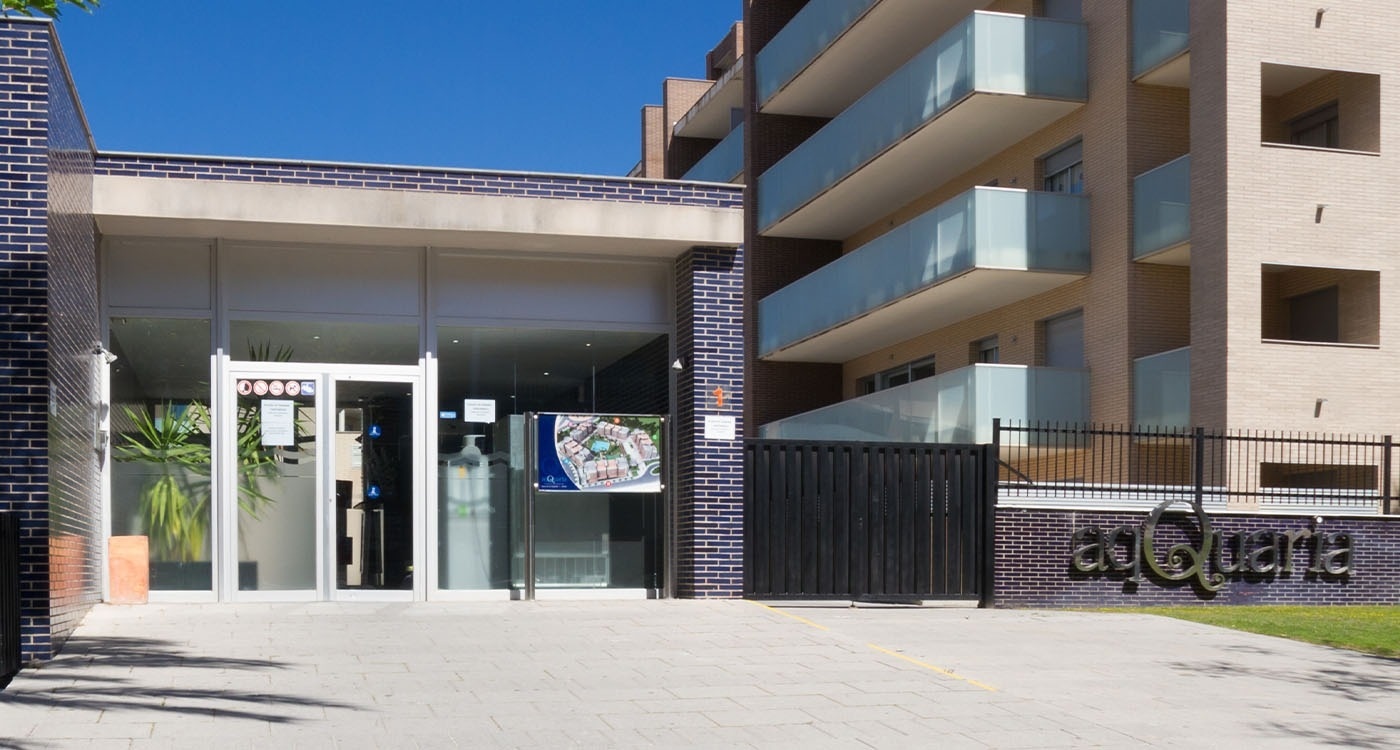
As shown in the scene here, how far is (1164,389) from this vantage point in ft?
74.5

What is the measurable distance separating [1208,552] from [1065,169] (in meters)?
9.89

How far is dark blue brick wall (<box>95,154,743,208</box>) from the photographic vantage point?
15.2 meters

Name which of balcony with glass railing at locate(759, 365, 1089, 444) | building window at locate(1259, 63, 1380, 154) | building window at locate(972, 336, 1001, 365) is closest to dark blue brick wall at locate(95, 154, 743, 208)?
balcony with glass railing at locate(759, 365, 1089, 444)

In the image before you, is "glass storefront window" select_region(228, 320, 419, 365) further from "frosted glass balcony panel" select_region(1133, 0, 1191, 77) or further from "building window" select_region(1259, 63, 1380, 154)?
"building window" select_region(1259, 63, 1380, 154)

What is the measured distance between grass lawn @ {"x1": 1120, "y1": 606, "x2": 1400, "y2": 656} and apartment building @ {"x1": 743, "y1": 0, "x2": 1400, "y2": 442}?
3859 mm

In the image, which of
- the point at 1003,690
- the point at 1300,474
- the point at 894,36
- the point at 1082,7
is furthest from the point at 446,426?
the point at 894,36

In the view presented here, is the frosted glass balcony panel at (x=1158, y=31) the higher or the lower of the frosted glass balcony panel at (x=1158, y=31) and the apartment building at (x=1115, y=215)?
the higher

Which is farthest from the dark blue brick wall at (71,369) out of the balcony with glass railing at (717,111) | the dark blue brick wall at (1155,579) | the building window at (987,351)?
the balcony with glass railing at (717,111)

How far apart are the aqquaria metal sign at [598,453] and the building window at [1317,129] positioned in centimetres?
1255

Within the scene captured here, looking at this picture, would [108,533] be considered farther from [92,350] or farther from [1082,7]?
[1082,7]

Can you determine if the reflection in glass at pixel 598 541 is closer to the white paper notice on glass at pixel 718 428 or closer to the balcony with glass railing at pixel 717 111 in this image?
the white paper notice on glass at pixel 718 428

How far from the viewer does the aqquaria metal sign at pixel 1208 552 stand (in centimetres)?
1791

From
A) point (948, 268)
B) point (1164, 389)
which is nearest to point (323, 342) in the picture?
point (948, 268)

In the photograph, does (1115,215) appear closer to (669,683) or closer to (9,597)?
(669,683)
